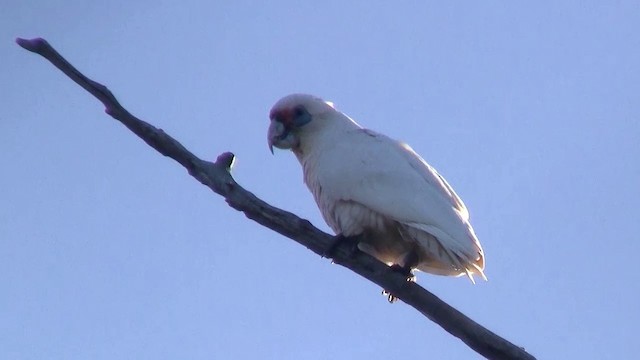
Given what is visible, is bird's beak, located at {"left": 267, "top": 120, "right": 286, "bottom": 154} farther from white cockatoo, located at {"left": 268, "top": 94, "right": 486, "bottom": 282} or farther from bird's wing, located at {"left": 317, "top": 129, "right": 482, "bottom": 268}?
bird's wing, located at {"left": 317, "top": 129, "right": 482, "bottom": 268}

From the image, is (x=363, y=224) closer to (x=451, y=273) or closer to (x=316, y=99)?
(x=451, y=273)

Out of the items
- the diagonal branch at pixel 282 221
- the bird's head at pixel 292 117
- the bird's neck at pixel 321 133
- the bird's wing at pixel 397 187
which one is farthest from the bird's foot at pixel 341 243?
the bird's head at pixel 292 117

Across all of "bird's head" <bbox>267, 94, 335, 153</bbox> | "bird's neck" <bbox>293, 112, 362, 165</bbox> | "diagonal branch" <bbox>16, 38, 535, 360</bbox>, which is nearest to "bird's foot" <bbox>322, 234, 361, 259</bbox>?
"diagonal branch" <bbox>16, 38, 535, 360</bbox>

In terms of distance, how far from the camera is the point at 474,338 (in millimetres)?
3305

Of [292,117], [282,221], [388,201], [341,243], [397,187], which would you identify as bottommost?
[282,221]

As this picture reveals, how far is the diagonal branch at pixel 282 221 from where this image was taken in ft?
10.8

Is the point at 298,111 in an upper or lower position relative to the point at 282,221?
upper

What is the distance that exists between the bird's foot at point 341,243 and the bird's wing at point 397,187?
9.7 inches

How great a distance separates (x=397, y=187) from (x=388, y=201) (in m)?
0.16

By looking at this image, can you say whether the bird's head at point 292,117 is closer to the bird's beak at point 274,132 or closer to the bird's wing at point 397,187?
the bird's beak at point 274,132

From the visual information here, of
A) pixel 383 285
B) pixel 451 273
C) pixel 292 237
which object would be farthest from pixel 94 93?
pixel 451 273

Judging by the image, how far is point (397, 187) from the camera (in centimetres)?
463

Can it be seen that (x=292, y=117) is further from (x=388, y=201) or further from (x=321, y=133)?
(x=388, y=201)

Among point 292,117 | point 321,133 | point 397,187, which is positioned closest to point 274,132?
point 292,117
